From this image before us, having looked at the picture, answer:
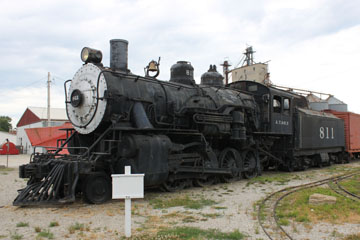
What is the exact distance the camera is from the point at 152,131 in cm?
826

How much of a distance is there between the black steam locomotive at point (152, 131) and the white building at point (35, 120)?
29184 mm

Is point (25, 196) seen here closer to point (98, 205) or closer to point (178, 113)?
point (98, 205)

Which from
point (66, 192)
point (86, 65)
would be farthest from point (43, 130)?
point (66, 192)

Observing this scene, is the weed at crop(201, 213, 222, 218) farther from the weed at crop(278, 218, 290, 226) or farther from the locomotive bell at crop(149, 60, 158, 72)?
the locomotive bell at crop(149, 60, 158, 72)

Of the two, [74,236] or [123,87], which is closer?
[74,236]

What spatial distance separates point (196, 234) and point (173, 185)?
169 inches

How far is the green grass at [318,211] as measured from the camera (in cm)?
598

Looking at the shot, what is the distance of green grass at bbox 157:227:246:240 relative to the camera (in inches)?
191

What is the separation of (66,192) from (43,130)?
48.7ft

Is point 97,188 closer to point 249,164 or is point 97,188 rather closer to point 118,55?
point 118,55

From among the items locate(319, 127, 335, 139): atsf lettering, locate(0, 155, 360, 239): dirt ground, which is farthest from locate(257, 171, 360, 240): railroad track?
locate(319, 127, 335, 139): atsf lettering

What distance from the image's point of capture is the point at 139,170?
7.54 m

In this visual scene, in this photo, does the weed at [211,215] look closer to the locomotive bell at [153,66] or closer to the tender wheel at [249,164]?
the locomotive bell at [153,66]

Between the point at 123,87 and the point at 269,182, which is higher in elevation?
the point at 123,87
